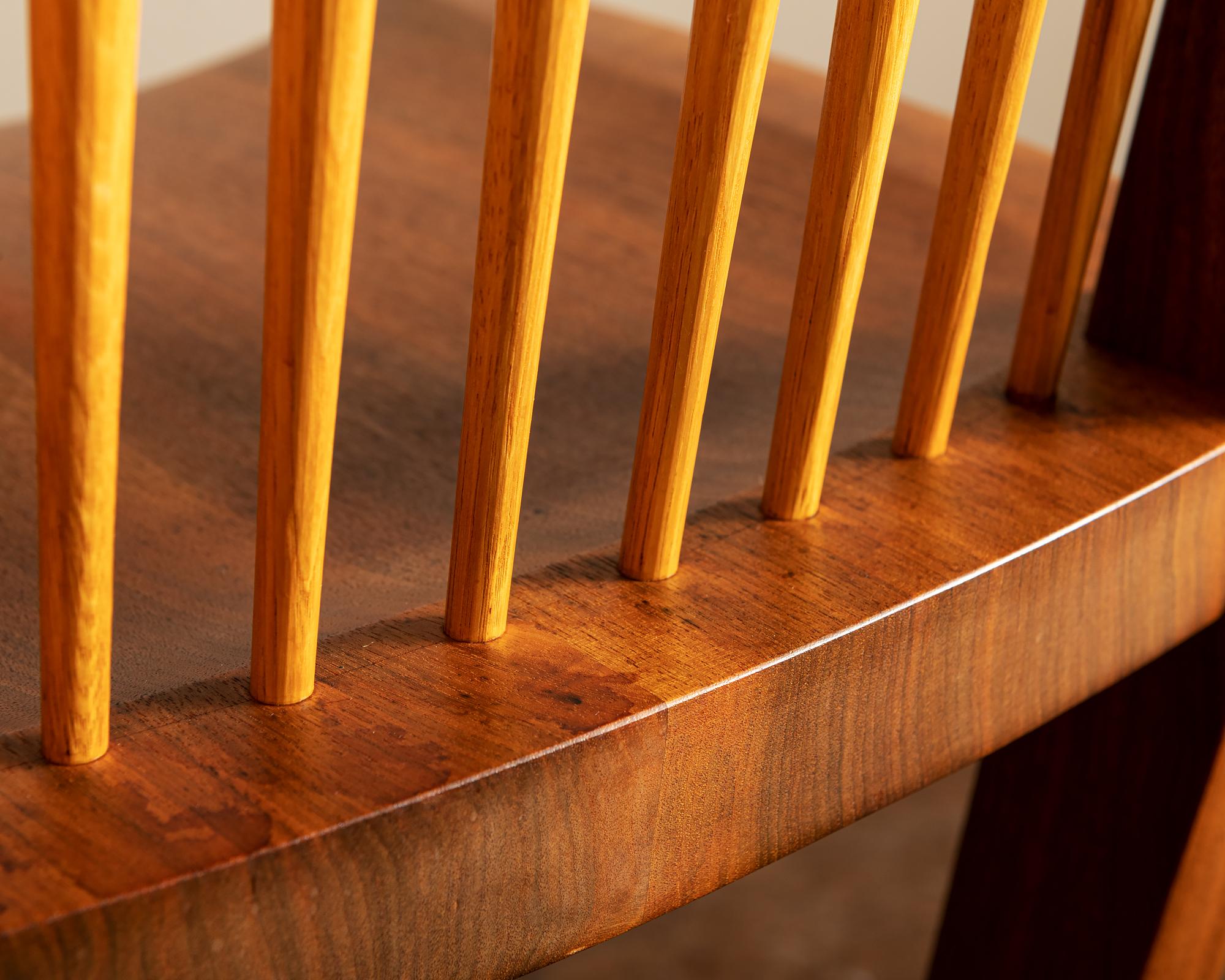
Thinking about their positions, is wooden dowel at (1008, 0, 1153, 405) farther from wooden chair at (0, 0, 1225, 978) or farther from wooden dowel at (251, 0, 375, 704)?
wooden dowel at (251, 0, 375, 704)

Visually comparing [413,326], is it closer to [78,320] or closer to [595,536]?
[595,536]

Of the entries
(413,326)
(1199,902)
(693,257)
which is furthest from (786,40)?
(693,257)

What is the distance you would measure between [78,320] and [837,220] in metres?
0.14

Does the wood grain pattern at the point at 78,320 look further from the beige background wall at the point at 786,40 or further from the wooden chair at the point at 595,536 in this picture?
the beige background wall at the point at 786,40

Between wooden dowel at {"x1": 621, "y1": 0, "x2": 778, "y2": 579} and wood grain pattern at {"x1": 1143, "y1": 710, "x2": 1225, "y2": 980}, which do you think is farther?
wood grain pattern at {"x1": 1143, "y1": 710, "x2": 1225, "y2": 980}

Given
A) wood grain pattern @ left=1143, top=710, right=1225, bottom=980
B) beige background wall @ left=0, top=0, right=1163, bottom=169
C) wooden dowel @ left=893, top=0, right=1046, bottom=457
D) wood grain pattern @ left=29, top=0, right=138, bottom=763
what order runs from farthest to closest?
beige background wall @ left=0, top=0, right=1163, bottom=169 → wood grain pattern @ left=1143, top=710, right=1225, bottom=980 → wooden dowel @ left=893, top=0, right=1046, bottom=457 → wood grain pattern @ left=29, top=0, right=138, bottom=763

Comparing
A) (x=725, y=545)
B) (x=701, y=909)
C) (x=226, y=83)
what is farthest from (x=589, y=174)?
(x=701, y=909)

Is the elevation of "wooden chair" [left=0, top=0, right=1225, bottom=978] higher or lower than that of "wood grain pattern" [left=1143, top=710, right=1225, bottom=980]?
higher

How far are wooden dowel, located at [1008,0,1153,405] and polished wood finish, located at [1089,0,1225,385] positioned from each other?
5cm

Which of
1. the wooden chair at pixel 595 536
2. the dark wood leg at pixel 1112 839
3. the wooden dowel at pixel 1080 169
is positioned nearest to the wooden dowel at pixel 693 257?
the wooden chair at pixel 595 536

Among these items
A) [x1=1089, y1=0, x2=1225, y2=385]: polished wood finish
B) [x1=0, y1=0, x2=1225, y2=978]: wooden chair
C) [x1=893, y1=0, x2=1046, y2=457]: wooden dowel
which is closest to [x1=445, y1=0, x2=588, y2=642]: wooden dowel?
[x1=0, y1=0, x2=1225, y2=978]: wooden chair

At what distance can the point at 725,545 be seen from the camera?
28 cm

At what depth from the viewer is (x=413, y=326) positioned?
1.57ft

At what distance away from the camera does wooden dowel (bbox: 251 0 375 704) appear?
0.17 m
